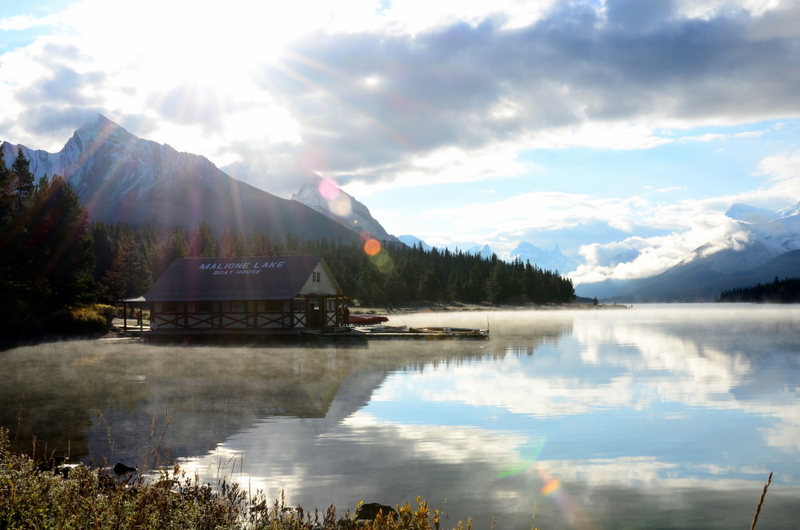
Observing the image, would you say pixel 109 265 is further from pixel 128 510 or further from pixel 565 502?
pixel 128 510

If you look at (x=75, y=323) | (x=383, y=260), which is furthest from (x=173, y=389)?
(x=383, y=260)

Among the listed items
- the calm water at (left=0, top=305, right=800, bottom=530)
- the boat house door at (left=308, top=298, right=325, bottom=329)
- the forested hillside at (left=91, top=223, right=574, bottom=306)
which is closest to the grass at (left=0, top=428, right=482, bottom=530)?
the calm water at (left=0, top=305, right=800, bottom=530)

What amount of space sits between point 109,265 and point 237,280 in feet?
276

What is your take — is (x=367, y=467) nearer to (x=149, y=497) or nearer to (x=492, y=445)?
(x=492, y=445)

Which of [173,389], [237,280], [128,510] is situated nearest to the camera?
[128,510]

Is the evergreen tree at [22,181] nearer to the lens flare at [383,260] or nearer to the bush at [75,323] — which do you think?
the bush at [75,323]

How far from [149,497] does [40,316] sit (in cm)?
5934

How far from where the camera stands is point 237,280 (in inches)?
2247

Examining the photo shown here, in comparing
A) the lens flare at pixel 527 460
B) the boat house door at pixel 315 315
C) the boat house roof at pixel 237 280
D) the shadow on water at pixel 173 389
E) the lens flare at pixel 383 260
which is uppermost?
the lens flare at pixel 383 260

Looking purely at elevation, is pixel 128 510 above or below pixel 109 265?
below

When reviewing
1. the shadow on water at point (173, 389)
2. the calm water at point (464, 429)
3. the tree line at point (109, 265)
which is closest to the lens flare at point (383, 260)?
the tree line at point (109, 265)

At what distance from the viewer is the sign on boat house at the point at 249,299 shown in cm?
5472

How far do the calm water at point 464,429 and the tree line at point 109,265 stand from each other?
2880 cm

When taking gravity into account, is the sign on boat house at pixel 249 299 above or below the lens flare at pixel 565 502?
above
